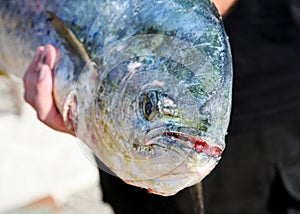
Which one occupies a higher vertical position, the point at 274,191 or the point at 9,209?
the point at 274,191

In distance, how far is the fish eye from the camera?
1360 millimetres

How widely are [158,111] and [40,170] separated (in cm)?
217

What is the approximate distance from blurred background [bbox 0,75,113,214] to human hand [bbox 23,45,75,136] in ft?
4.88

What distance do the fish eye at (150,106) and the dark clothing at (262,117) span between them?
2.37 feet

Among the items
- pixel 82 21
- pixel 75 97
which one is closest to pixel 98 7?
pixel 82 21

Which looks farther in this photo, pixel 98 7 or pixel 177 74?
pixel 98 7

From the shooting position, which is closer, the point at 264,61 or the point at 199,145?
the point at 199,145

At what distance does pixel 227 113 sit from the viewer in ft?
4.32

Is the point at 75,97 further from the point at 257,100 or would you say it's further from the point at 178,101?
the point at 257,100

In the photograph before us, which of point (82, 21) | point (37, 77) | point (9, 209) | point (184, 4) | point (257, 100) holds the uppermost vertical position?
point (184, 4)

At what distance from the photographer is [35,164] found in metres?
3.43

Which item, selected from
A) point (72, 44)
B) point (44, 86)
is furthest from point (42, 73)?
point (72, 44)

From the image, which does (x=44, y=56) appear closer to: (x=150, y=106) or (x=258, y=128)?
(x=150, y=106)

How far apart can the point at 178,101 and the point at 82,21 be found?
469 mm
